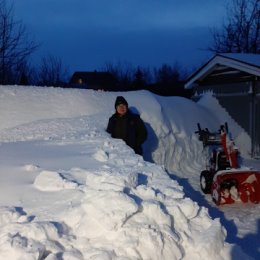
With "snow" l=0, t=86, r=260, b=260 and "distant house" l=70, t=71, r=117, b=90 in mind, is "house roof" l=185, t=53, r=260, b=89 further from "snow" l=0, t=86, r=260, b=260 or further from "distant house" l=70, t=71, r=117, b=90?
"distant house" l=70, t=71, r=117, b=90

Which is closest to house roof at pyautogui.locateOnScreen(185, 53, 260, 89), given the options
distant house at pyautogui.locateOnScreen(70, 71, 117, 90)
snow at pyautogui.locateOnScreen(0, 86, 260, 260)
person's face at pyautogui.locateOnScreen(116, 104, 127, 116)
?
snow at pyautogui.locateOnScreen(0, 86, 260, 260)

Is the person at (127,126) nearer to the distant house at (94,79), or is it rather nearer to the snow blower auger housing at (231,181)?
the snow blower auger housing at (231,181)

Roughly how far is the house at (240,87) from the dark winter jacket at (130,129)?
A: 13.8 feet

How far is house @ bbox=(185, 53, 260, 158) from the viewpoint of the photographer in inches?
432

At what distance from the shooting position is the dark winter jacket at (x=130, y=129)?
7.51 metres

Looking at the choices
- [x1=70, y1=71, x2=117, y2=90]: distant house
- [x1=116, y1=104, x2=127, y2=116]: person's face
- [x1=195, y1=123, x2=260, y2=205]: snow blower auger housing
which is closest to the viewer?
[x1=195, y1=123, x2=260, y2=205]: snow blower auger housing

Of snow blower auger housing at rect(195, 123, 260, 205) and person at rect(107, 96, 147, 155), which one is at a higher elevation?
person at rect(107, 96, 147, 155)

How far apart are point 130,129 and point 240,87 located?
5004 millimetres

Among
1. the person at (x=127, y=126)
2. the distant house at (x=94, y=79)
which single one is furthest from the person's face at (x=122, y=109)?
the distant house at (x=94, y=79)

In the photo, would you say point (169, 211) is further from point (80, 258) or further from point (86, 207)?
point (80, 258)

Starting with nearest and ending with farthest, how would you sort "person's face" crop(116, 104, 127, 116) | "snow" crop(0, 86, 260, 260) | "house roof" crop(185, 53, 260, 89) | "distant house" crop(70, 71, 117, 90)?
1. "snow" crop(0, 86, 260, 260)
2. "person's face" crop(116, 104, 127, 116)
3. "house roof" crop(185, 53, 260, 89)
4. "distant house" crop(70, 71, 117, 90)

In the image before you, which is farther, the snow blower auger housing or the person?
the person

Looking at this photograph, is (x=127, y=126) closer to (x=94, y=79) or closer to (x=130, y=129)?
(x=130, y=129)

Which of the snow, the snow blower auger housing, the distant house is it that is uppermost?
the distant house
